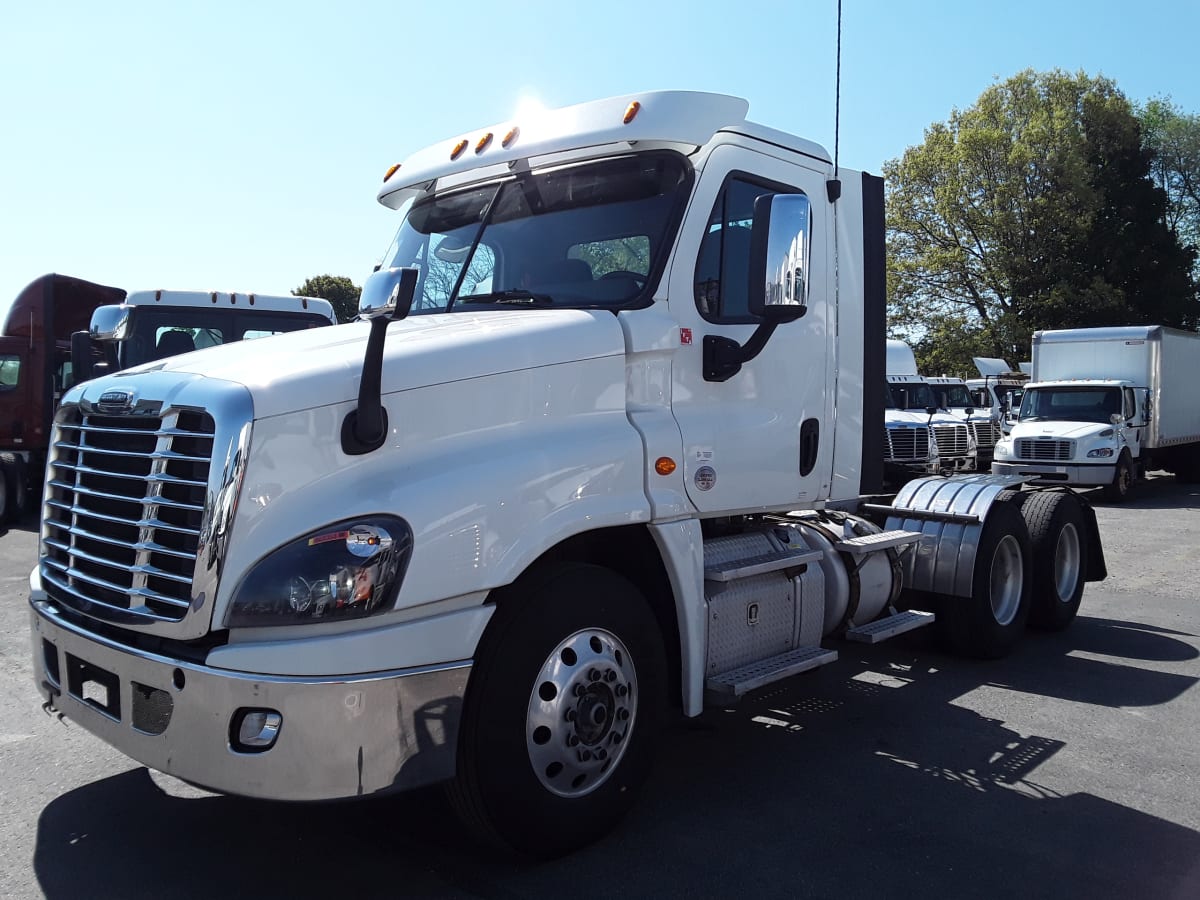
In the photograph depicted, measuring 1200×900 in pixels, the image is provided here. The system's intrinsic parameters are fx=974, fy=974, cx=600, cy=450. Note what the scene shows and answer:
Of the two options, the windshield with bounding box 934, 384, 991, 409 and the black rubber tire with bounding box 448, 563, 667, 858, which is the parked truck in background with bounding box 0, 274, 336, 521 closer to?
the black rubber tire with bounding box 448, 563, 667, 858

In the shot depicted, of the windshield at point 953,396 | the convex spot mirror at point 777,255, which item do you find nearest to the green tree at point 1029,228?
the windshield at point 953,396

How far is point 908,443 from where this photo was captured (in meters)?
19.2

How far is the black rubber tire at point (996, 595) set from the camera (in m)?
6.49

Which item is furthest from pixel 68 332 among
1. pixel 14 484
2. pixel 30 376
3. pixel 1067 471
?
pixel 1067 471

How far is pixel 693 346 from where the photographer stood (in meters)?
4.25

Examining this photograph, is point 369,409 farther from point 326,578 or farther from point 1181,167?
point 1181,167

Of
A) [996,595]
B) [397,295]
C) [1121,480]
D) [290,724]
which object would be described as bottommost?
[1121,480]

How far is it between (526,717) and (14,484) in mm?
13749

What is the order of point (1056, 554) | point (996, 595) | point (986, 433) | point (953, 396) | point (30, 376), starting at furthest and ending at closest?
1. point (953, 396)
2. point (986, 433)
3. point (30, 376)
4. point (1056, 554)
5. point (996, 595)

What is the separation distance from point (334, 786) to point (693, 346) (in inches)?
90.4

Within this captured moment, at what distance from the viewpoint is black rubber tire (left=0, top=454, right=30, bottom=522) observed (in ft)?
47.0

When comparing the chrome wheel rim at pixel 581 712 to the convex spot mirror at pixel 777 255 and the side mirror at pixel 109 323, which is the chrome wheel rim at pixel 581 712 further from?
the side mirror at pixel 109 323

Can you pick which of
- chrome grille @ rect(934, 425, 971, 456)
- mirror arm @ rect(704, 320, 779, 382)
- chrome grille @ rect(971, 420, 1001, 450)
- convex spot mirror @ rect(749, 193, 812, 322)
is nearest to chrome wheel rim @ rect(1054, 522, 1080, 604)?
mirror arm @ rect(704, 320, 779, 382)

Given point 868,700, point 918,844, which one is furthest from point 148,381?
point 868,700
